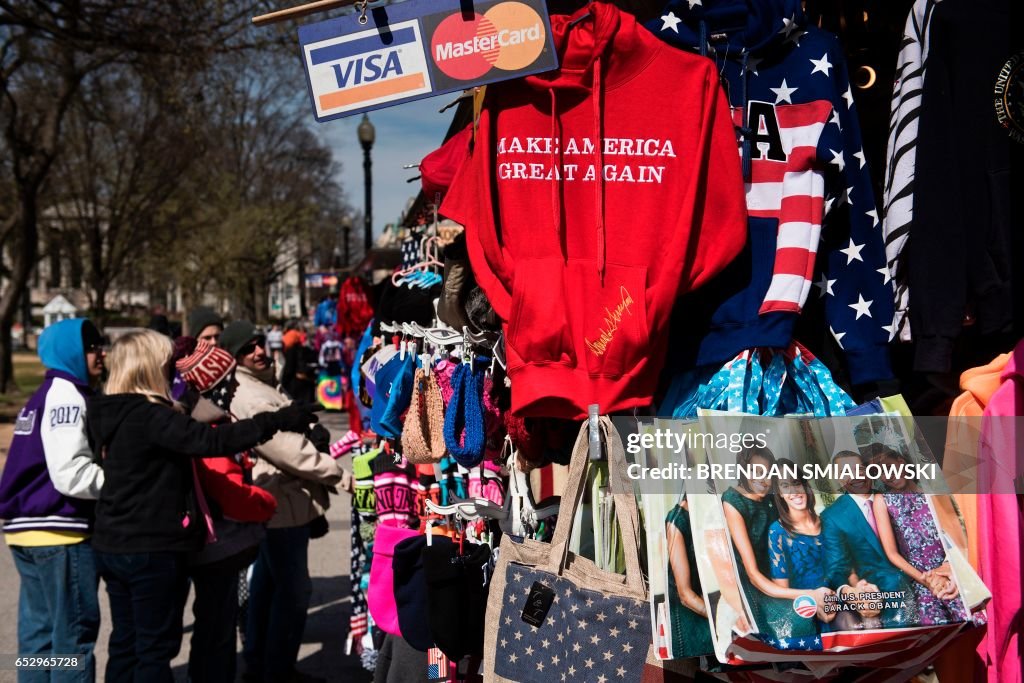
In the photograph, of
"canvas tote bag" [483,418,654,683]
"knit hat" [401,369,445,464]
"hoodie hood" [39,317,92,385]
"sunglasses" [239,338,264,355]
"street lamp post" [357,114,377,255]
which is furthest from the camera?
"street lamp post" [357,114,377,255]

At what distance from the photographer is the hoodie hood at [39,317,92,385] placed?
456 cm

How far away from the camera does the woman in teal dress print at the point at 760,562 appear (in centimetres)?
193

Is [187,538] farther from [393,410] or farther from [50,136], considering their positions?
[50,136]

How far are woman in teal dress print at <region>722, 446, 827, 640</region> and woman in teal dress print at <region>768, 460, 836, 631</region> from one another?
0.01m

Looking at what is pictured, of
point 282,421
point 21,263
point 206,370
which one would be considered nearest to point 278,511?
point 206,370

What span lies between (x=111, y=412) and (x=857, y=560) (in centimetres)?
342

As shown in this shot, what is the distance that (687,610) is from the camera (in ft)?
6.62

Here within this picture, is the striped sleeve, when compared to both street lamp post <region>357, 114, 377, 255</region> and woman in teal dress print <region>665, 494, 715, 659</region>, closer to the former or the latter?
woman in teal dress print <region>665, 494, 715, 659</region>

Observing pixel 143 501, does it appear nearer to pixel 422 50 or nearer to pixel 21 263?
pixel 422 50

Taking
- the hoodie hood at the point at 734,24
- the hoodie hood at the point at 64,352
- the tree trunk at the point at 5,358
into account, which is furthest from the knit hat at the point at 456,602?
the tree trunk at the point at 5,358

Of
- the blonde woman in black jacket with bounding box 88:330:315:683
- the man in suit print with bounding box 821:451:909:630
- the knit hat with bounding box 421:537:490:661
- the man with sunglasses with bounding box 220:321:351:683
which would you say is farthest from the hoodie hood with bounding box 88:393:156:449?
the man in suit print with bounding box 821:451:909:630

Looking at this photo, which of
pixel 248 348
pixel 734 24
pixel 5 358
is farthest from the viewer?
pixel 5 358

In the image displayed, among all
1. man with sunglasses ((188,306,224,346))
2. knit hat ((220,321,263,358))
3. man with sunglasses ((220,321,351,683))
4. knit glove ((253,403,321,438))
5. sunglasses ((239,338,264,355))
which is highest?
man with sunglasses ((188,306,224,346))

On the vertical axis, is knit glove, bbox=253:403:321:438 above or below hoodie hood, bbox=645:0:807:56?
below
